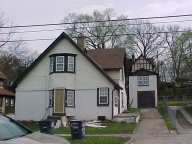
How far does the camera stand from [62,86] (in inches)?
1384

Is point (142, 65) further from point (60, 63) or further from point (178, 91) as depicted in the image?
point (60, 63)

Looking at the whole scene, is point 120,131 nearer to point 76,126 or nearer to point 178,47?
point 76,126

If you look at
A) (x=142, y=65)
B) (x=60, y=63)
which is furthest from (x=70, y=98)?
(x=142, y=65)

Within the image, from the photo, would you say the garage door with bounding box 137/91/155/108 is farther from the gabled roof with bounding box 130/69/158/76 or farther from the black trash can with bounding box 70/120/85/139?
the black trash can with bounding box 70/120/85/139

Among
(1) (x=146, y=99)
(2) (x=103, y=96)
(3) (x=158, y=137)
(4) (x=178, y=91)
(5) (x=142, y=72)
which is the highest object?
(5) (x=142, y=72)

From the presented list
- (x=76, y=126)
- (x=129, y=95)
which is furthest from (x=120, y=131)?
(x=129, y=95)

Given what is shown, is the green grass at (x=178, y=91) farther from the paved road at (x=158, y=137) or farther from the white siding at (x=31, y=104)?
the paved road at (x=158, y=137)

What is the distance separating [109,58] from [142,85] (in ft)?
56.6

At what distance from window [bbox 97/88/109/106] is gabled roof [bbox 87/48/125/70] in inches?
138

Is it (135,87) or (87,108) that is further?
(135,87)

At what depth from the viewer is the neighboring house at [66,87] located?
116ft

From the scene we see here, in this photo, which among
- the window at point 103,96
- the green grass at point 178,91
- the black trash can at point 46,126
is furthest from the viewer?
the green grass at point 178,91

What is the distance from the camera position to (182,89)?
71562 mm

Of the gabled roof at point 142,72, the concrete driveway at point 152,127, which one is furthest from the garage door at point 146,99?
the concrete driveway at point 152,127
